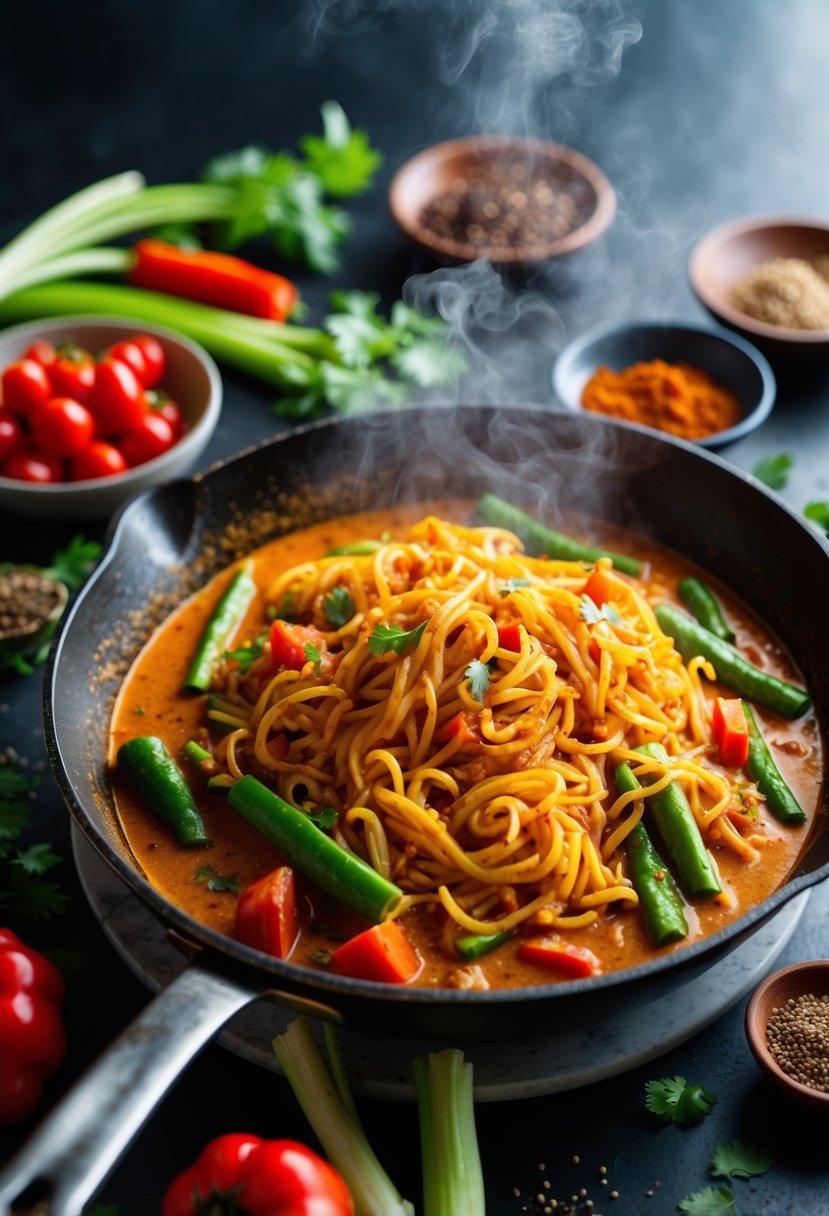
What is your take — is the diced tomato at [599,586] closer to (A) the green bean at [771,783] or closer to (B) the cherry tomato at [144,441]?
(A) the green bean at [771,783]

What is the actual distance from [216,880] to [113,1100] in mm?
1279

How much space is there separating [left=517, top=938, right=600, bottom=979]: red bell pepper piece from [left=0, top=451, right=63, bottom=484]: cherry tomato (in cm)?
369

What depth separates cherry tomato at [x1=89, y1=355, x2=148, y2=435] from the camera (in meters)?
6.34

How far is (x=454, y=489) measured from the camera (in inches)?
233

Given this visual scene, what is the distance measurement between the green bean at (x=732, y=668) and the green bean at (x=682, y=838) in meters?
0.69

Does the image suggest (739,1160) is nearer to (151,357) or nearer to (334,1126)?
(334,1126)

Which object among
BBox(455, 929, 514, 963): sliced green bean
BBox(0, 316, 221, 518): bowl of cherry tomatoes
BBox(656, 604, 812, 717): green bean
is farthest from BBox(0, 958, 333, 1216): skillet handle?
BBox(0, 316, 221, 518): bowl of cherry tomatoes

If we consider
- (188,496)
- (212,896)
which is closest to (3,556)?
(188,496)

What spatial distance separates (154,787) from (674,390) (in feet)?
11.9

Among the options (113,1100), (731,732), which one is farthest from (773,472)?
(113,1100)

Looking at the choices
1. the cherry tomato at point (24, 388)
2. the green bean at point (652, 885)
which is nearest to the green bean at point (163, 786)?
the green bean at point (652, 885)

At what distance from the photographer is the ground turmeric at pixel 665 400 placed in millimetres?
6434

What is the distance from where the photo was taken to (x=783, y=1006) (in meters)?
4.01

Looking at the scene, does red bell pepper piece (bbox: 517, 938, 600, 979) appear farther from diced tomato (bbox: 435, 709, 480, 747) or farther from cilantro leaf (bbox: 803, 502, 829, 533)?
cilantro leaf (bbox: 803, 502, 829, 533)
